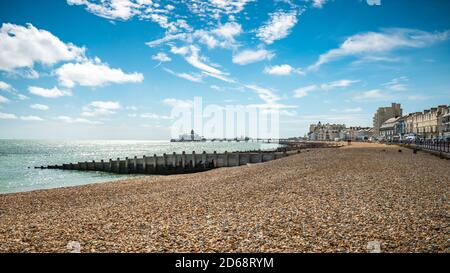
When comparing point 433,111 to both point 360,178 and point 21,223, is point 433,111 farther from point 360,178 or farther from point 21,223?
point 21,223

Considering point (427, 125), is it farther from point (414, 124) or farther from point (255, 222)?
point (255, 222)

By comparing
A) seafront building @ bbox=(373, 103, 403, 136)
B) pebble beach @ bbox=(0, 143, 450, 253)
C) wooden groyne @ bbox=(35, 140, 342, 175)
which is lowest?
wooden groyne @ bbox=(35, 140, 342, 175)

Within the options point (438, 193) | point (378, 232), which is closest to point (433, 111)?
point (438, 193)

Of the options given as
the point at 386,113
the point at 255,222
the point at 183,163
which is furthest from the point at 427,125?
the point at 255,222

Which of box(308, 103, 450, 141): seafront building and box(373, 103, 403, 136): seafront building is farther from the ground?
box(373, 103, 403, 136): seafront building

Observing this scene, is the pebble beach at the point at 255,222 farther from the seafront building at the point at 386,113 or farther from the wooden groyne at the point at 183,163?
the seafront building at the point at 386,113

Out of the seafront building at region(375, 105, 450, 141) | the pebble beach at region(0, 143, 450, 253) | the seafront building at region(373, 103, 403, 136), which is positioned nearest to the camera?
the pebble beach at region(0, 143, 450, 253)

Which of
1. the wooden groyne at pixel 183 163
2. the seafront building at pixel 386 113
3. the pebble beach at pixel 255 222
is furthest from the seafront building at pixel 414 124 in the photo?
the pebble beach at pixel 255 222

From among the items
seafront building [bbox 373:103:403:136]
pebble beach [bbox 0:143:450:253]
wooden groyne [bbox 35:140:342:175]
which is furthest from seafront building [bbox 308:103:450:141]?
pebble beach [bbox 0:143:450:253]

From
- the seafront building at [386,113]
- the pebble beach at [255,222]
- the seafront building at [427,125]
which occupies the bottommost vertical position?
the pebble beach at [255,222]

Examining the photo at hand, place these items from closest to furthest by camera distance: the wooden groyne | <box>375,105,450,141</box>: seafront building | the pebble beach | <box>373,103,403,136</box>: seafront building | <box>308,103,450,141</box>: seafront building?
the pebble beach
the wooden groyne
<box>375,105,450,141</box>: seafront building
<box>308,103,450,141</box>: seafront building
<box>373,103,403,136</box>: seafront building

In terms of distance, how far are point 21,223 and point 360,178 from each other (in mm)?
15389

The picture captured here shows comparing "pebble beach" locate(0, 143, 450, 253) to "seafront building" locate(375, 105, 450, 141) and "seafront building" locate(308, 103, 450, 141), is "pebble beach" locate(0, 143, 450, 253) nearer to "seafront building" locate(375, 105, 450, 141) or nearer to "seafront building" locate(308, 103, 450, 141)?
"seafront building" locate(308, 103, 450, 141)

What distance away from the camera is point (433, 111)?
327 feet
